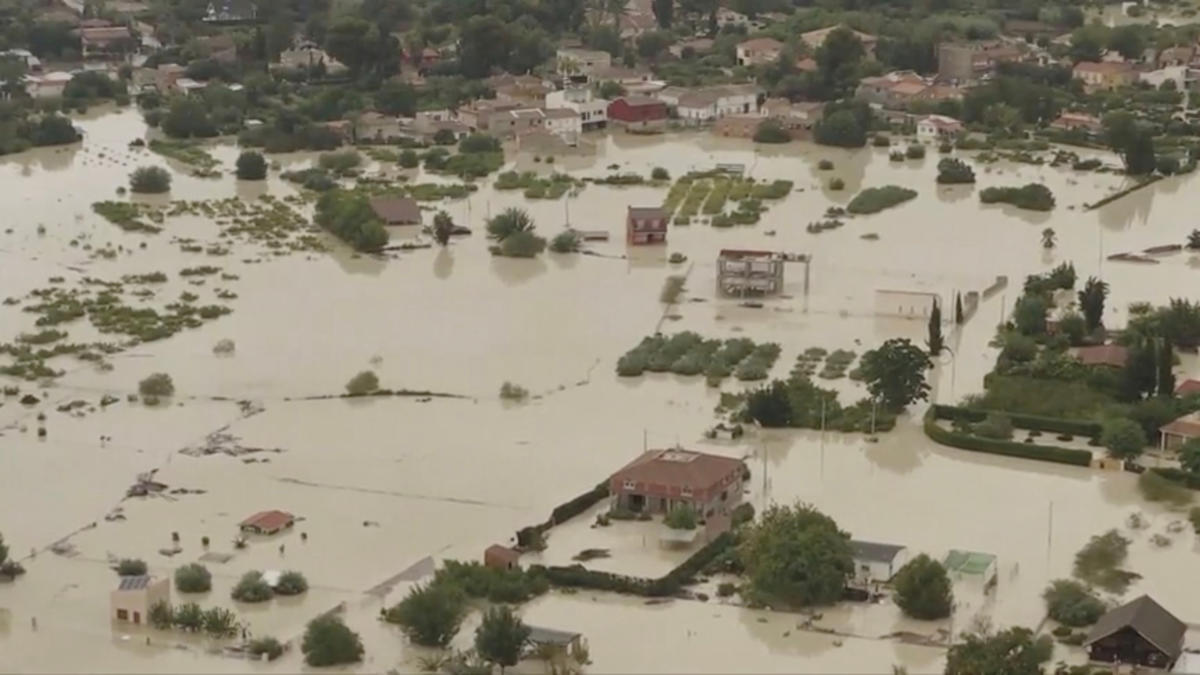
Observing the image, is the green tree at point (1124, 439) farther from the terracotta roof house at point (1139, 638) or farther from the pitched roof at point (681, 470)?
the terracotta roof house at point (1139, 638)

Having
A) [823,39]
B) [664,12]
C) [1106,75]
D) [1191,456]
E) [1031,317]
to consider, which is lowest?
[1191,456]

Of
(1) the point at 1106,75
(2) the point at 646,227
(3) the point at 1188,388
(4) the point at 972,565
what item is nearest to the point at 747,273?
(2) the point at 646,227

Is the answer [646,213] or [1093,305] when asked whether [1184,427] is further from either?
[646,213]

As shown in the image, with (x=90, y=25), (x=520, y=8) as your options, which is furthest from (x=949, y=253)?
(x=90, y=25)

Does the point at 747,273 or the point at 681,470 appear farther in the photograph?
the point at 747,273

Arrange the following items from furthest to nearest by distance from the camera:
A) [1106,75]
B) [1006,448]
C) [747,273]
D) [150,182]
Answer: [1106,75]
[150,182]
[747,273]
[1006,448]

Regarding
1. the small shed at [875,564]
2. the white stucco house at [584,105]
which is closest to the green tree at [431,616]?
the small shed at [875,564]

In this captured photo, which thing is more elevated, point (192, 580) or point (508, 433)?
point (508, 433)
